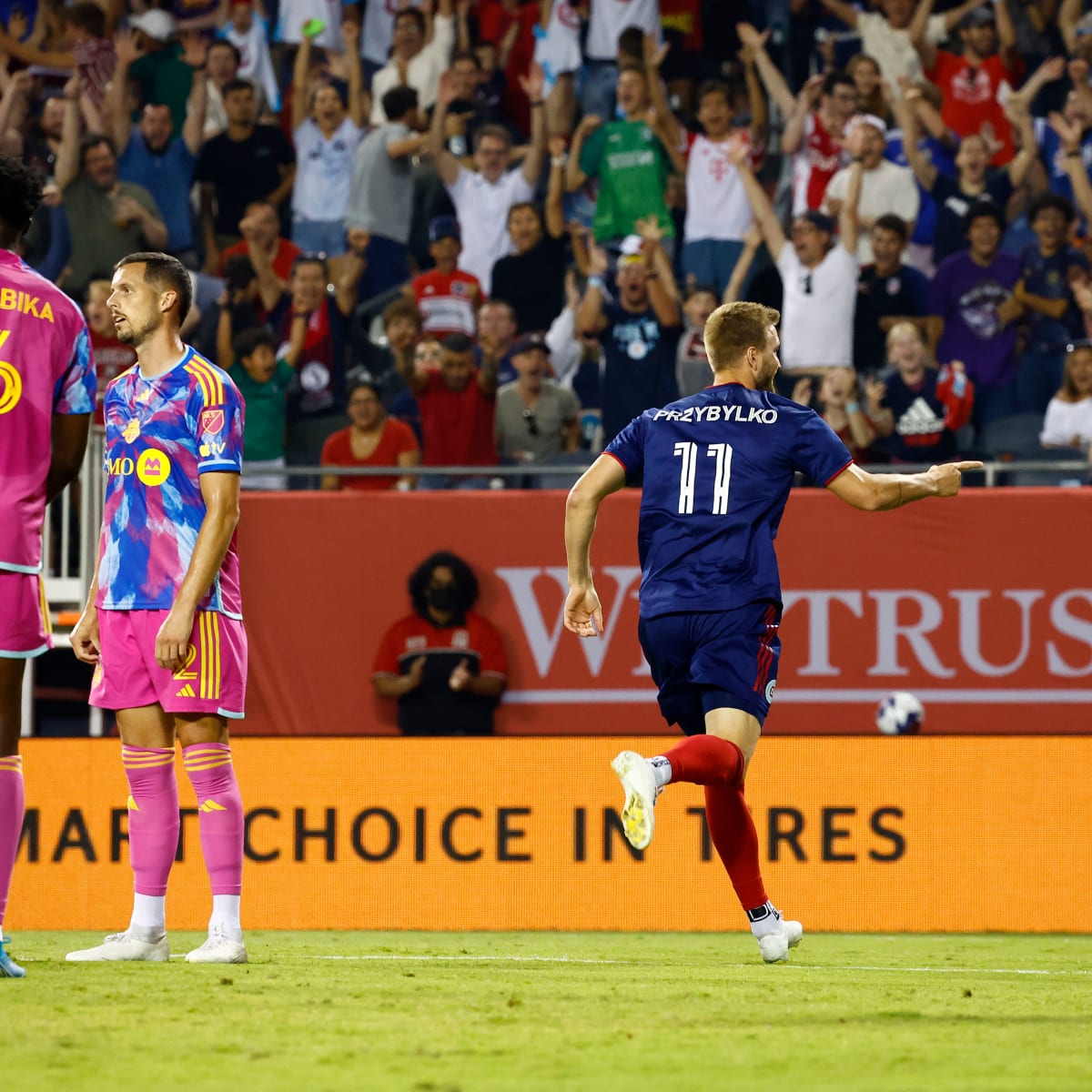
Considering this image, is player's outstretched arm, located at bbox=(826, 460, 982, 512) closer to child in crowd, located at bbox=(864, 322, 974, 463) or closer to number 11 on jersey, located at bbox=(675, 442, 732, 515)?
number 11 on jersey, located at bbox=(675, 442, 732, 515)

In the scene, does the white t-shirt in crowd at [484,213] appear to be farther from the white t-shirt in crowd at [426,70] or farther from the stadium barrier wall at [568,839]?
the stadium barrier wall at [568,839]

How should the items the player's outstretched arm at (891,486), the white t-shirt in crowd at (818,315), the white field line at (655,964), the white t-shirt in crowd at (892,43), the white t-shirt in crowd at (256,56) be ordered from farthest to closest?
the white t-shirt in crowd at (256,56), the white t-shirt in crowd at (892,43), the white t-shirt in crowd at (818,315), the white field line at (655,964), the player's outstretched arm at (891,486)

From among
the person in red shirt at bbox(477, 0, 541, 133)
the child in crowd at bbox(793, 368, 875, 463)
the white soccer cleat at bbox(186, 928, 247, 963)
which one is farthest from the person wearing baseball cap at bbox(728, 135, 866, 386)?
the white soccer cleat at bbox(186, 928, 247, 963)

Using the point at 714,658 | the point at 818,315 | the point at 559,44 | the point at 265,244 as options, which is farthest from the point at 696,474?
the point at 559,44

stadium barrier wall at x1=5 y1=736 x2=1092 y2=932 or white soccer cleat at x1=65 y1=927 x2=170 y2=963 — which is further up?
white soccer cleat at x1=65 y1=927 x2=170 y2=963

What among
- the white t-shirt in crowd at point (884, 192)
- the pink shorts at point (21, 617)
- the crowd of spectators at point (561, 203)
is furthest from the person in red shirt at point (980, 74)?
the pink shorts at point (21, 617)

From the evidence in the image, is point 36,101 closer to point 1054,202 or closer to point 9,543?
point 1054,202

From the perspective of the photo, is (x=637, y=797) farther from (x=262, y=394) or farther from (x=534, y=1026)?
(x=262, y=394)

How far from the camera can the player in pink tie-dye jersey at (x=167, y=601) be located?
5703 millimetres

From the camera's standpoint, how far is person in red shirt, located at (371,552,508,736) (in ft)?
37.5

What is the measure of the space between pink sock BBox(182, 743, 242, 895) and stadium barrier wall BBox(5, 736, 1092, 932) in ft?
12.3

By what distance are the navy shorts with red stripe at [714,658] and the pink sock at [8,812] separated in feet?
6.53

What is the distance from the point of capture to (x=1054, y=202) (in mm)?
13750

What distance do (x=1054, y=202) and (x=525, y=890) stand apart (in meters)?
6.99
